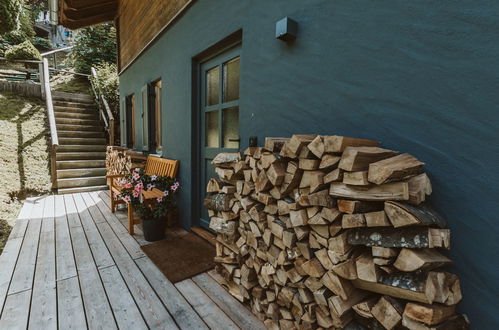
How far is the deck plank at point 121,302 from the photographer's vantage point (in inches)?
68.1

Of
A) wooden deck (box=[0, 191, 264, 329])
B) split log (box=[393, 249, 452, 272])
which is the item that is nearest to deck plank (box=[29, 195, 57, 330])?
wooden deck (box=[0, 191, 264, 329])

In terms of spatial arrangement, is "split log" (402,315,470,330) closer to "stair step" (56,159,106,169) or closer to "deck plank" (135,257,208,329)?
"deck plank" (135,257,208,329)

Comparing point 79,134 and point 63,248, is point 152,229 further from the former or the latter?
point 79,134

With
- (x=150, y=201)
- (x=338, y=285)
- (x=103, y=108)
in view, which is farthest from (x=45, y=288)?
(x=103, y=108)

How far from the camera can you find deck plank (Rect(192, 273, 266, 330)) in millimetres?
1753

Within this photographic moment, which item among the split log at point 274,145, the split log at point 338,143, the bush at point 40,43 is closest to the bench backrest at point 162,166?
the split log at point 274,145

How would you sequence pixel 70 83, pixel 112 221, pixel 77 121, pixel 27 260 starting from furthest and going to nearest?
1. pixel 70 83
2. pixel 77 121
3. pixel 112 221
4. pixel 27 260

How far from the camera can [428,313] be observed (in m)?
0.99

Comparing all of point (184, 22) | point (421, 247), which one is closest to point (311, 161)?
point (421, 247)

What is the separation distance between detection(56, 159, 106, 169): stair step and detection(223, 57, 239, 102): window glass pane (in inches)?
198

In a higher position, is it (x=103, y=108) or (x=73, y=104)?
(x=73, y=104)

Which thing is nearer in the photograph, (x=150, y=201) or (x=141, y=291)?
(x=141, y=291)

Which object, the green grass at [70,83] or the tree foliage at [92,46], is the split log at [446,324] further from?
the tree foliage at [92,46]

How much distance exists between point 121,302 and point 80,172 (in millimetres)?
5093
